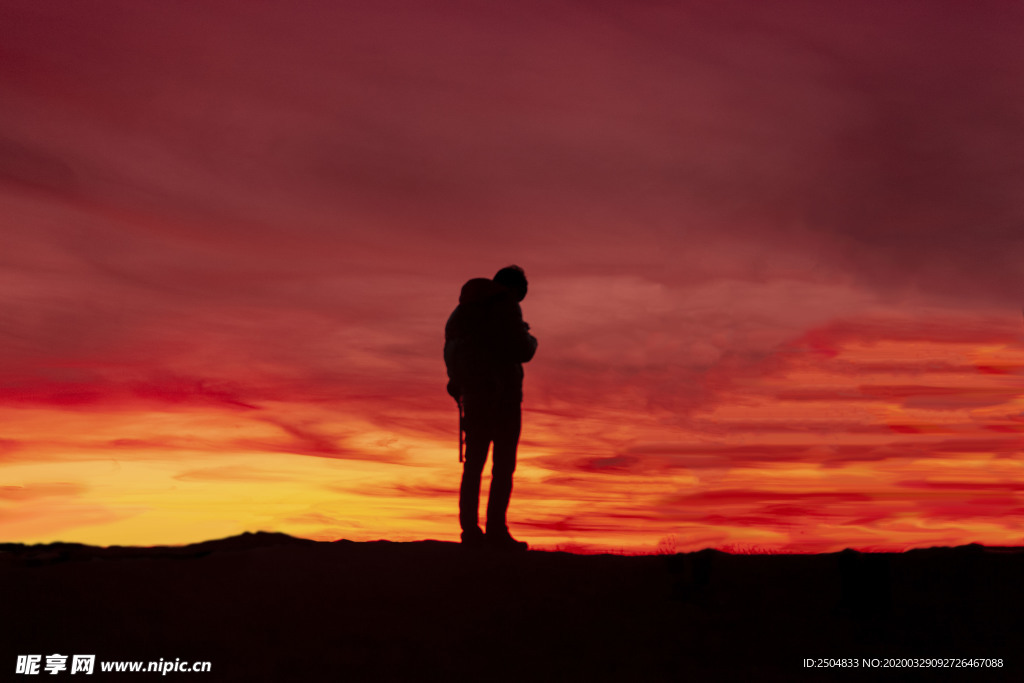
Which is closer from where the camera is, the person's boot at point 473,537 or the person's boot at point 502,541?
the person's boot at point 502,541

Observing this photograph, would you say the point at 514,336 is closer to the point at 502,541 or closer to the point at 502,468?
the point at 502,468

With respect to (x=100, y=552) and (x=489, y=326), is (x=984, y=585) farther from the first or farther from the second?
(x=100, y=552)

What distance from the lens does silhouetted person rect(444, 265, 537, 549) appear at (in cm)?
1023

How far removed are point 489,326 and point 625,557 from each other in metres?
3.03

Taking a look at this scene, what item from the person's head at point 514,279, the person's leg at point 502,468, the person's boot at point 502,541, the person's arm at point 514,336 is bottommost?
the person's boot at point 502,541

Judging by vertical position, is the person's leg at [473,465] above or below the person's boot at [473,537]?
above

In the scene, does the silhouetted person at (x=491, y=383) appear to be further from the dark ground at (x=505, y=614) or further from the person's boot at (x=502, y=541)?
the dark ground at (x=505, y=614)

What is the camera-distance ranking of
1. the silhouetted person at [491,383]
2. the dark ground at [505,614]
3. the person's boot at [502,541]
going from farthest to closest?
the silhouetted person at [491,383], the person's boot at [502,541], the dark ground at [505,614]

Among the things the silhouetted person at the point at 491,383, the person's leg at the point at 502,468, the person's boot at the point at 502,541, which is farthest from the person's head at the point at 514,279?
the person's boot at the point at 502,541

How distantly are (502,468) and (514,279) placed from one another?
2.21 m

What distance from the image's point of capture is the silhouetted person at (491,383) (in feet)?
33.6

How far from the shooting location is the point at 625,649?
6469mm

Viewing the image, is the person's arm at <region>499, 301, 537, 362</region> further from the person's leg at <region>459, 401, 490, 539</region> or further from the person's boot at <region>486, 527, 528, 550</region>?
the person's boot at <region>486, 527, 528, 550</region>

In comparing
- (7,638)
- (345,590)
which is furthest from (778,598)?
(7,638)
